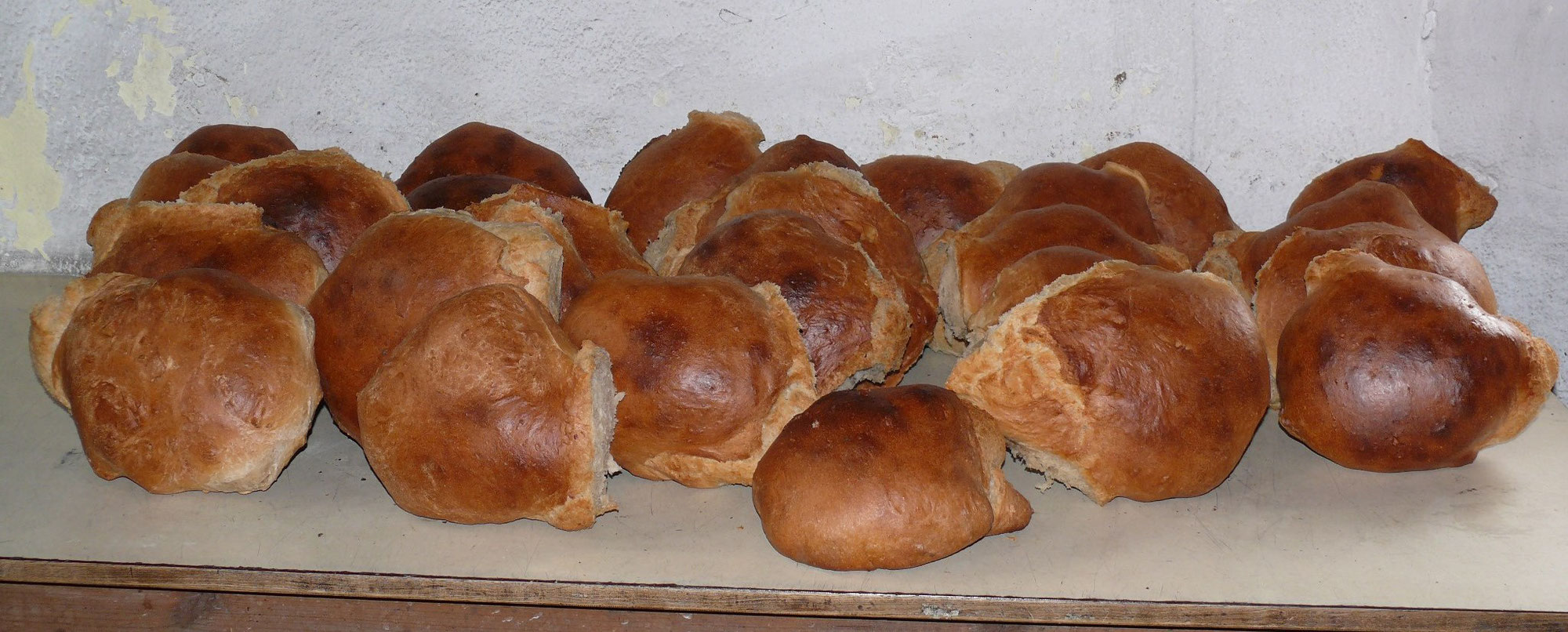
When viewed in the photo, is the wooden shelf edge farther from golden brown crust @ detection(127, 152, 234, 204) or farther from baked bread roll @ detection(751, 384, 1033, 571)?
golden brown crust @ detection(127, 152, 234, 204)

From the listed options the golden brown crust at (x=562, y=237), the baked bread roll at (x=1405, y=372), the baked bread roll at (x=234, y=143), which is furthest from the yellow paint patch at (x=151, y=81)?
the baked bread roll at (x=1405, y=372)

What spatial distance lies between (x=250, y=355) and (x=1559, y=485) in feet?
8.99

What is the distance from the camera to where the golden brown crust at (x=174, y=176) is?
285 cm

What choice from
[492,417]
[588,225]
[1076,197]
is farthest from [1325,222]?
[492,417]

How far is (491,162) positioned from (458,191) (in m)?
0.35

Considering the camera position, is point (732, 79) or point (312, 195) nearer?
point (312, 195)

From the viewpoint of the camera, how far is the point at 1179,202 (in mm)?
3076

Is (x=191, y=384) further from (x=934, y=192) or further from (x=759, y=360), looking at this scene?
(x=934, y=192)

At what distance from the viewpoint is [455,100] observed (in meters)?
3.78

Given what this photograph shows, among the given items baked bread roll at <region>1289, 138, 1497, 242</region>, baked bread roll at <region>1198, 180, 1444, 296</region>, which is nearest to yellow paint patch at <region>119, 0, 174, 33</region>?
baked bread roll at <region>1198, 180, 1444, 296</region>

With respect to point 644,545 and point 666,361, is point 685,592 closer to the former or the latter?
point 644,545

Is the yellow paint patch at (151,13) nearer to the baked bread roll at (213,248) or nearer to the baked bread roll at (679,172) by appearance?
the baked bread roll at (213,248)

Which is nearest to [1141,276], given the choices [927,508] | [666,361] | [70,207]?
[927,508]

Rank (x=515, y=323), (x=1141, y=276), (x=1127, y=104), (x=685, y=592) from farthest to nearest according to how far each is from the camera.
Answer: (x=1127, y=104)
(x=1141, y=276)
(x=515, y=323)
(x=685, y=592)
